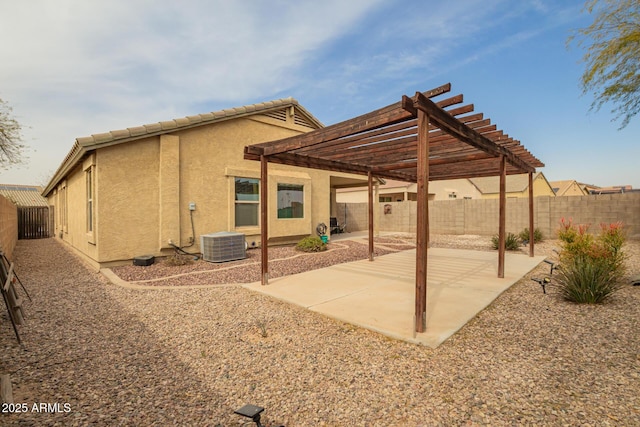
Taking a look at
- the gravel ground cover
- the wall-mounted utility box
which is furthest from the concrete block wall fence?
the wall-mounted utility box

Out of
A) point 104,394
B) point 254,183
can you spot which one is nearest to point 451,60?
point 254,183

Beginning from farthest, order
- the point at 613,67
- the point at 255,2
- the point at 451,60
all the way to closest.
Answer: the point at 451,60 < the point at 613,67 < the point at 255,2

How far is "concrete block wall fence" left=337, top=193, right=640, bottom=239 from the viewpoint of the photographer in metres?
12.7

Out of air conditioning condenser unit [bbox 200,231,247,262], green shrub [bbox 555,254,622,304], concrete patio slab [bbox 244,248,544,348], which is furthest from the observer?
air conditioning condenser unit [bbox 200,231,247,262]

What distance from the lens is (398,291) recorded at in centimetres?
552

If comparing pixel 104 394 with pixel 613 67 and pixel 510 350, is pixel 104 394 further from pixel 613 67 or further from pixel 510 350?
pixel 613 67

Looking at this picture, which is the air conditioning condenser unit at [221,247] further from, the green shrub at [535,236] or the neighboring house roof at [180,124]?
the green shrub at [535,236]

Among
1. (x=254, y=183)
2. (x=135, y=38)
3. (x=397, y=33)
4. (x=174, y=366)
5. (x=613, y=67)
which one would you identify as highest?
(x=397, y=33)

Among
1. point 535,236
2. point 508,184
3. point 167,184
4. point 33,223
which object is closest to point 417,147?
point 167,184

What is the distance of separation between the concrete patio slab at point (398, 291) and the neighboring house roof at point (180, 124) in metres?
4.98

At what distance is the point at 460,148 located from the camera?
19.9ft

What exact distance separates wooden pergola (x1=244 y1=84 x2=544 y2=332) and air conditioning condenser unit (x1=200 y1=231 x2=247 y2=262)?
9.30ft

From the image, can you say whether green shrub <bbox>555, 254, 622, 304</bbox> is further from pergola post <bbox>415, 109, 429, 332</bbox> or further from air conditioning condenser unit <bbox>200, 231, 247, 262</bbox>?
air conditioning condenser unit <bbox>200, 231, 247, 262</bbox>

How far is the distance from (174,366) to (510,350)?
137 inches
